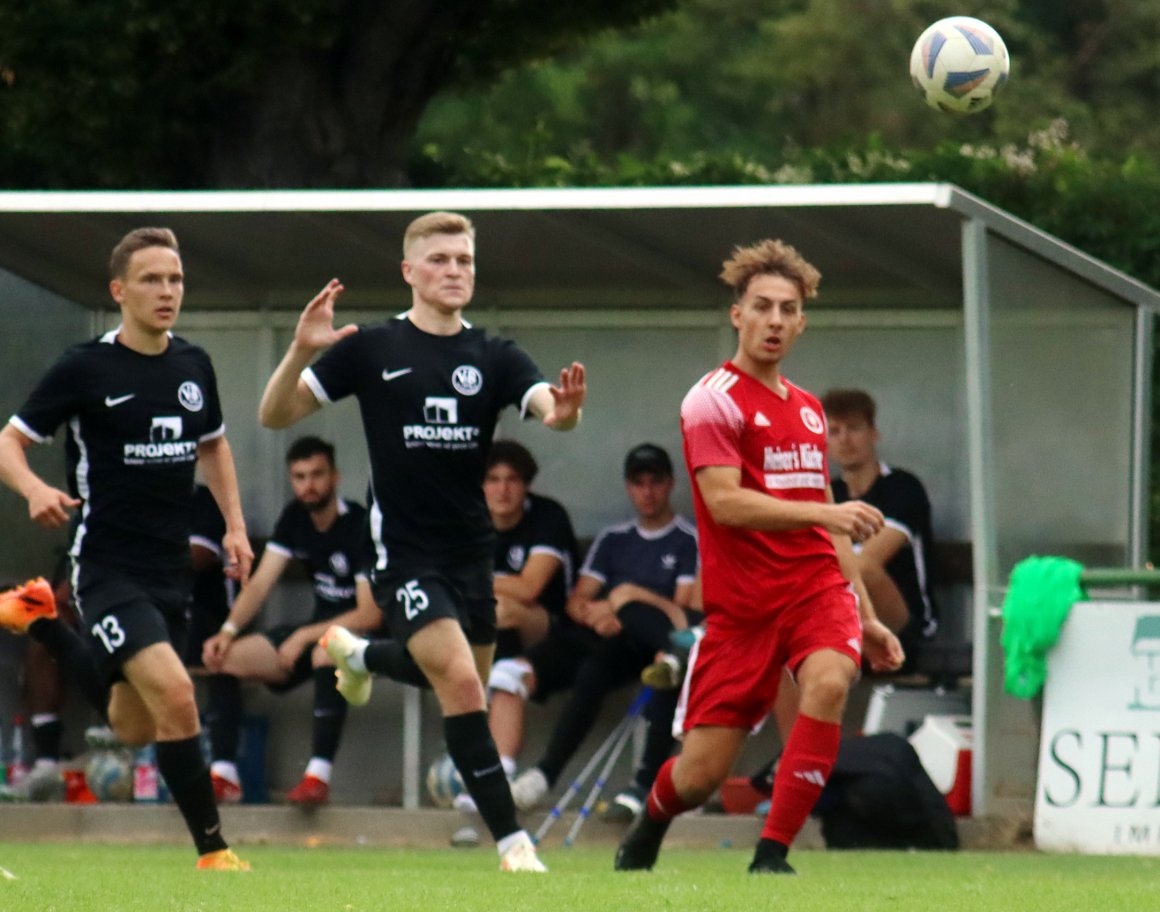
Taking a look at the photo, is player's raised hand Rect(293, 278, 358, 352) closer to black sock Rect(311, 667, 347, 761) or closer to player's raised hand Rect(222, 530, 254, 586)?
player's raised hand Rect(222, 530, 254, 586)

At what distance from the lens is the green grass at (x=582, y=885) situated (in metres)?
6.68

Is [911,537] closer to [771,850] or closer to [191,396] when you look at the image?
[771,850]

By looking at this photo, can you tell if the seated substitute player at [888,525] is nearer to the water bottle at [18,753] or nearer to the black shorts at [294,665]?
the black shorts at [294,665]

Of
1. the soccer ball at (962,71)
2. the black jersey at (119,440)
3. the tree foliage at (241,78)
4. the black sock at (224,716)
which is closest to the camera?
the black jersey at (119,440)

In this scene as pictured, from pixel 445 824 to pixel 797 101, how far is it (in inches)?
806

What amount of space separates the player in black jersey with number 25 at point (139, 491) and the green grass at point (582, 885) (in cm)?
52

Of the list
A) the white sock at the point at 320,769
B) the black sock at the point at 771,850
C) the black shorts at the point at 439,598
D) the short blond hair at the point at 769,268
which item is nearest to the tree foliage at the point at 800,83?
the white sock at the point at 320,769

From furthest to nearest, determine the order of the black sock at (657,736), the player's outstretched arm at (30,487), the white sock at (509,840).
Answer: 1. the black sock at (657,736)
2. the white sock at (509,840)
3. the player's outstretched arm at (30,487)

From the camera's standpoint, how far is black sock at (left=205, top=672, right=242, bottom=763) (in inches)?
472

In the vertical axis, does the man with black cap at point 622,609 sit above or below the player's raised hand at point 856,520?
below

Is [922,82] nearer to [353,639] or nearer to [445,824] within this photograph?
[353,639]

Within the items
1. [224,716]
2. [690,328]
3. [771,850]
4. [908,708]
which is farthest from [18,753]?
[771,850]

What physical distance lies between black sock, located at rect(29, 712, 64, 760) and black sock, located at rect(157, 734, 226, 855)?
13.0 feet

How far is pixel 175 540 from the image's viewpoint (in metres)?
8.70
